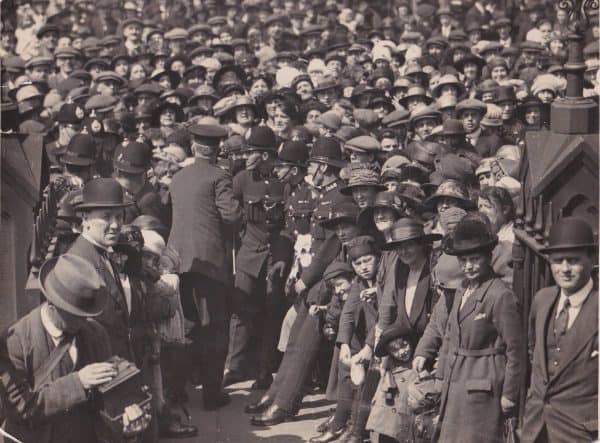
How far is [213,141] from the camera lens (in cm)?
1205

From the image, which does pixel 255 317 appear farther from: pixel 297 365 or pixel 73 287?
pixel 73 287

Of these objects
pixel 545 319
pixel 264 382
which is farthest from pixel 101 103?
pixel 545 319

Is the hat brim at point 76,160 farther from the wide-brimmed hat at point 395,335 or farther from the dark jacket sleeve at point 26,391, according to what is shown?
the dark jacket sleeve at point 26,391

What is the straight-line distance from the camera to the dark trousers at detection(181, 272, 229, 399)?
11.7 m

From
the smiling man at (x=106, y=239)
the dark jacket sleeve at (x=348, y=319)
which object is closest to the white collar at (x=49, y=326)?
the smiling man at (x=106, y=239)

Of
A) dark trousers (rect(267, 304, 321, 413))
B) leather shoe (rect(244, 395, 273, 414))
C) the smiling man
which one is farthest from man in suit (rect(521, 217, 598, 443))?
leather shoe (rect(244, 395, 273, 414))

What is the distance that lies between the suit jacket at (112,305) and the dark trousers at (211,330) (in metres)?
2.86

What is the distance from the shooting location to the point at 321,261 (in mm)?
11570

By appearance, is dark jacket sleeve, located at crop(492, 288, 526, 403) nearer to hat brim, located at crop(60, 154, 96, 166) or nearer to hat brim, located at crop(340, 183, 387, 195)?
hat brim, located at crop(340, 183, 387, 195)

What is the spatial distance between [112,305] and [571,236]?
312cm

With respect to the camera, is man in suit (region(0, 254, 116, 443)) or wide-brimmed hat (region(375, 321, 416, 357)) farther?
wide-brimmed hat (region(375, 321, 416, 357))

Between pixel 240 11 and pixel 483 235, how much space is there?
19.1 metres

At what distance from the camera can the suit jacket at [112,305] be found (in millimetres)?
8500

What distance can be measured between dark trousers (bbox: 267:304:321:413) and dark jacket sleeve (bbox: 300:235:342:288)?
0.33 meters
